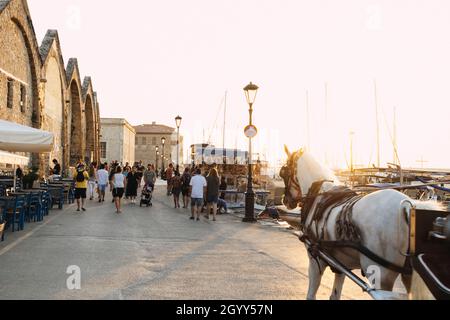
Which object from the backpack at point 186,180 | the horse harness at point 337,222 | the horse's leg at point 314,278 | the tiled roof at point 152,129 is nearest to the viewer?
the horse harness at point 337,222

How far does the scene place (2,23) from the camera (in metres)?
22.9

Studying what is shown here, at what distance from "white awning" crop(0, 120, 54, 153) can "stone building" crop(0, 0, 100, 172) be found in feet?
41.3

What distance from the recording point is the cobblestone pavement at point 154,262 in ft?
21.5

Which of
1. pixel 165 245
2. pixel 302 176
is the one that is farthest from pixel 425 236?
pixel 165 245

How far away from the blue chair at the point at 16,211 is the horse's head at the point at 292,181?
822 centimetres

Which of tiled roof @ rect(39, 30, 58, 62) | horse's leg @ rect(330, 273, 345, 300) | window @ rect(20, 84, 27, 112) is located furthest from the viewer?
tiled roof @ rect(39, 30, 58, 62)

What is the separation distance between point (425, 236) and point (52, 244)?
8528 millimetres

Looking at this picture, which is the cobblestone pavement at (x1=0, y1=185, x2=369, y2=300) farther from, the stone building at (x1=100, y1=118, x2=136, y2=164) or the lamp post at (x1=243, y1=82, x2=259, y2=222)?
the stone building at (x1=100, y1=118, x2=136, y2=164)

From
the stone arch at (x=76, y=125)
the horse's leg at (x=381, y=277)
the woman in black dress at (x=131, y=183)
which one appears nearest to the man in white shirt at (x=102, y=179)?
the woman in black dress at (x=131, y=183)

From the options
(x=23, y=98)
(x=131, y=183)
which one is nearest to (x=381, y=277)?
(x=131, y=183)

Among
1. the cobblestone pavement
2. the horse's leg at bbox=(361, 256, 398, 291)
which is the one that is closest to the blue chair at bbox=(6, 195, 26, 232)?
the cobblestone pavement

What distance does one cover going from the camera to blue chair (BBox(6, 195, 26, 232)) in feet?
39.4

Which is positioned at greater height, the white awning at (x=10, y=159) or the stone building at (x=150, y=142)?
the stone building at (x=150, y=142)

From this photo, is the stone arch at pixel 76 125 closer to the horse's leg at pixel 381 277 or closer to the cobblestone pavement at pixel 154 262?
the cobblestone pavement at pixel 154 262
